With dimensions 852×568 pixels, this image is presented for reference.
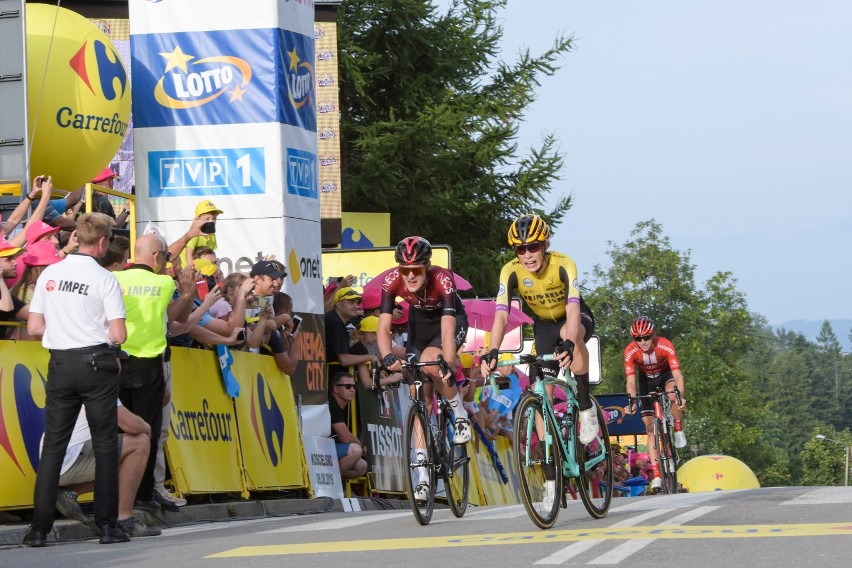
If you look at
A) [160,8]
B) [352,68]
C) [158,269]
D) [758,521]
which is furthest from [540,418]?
[352,68]

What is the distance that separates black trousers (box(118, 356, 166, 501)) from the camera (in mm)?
11805

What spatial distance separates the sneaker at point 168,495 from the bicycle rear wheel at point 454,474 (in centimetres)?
215

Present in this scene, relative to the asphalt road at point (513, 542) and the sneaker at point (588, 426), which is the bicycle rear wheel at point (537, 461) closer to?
the asphalt road at point (513, 542)

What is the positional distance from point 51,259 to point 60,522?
1931 millimetres

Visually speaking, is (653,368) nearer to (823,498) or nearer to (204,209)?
(823,498)

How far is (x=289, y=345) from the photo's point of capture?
15953 mm

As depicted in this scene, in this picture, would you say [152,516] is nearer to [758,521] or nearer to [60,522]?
[60,522]

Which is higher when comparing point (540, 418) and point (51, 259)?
point (51, 259)

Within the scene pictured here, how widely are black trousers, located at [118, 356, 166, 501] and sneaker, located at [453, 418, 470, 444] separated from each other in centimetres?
233

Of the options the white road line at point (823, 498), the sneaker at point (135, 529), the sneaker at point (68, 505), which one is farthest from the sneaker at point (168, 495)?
the white road line at point (823, 498)

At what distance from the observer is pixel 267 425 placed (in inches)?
606

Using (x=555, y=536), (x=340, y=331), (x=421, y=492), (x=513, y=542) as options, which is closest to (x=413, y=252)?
(x=421, y=492)

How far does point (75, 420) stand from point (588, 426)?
3735 mm

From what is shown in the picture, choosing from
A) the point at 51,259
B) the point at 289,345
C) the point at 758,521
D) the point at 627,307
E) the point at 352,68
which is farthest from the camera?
the point at 627,307
